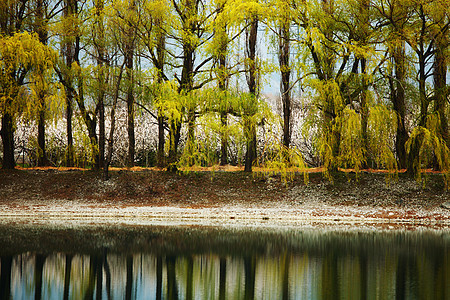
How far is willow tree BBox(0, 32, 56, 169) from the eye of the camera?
71.2ft

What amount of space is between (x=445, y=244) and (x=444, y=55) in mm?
12529

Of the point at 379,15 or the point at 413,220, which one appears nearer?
the point at 413,220

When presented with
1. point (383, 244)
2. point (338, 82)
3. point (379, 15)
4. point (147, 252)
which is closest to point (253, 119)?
point (338, 82)

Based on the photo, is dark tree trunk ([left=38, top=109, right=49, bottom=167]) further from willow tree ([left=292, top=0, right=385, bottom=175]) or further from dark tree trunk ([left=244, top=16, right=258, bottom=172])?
willow tree ([left=292, top=0, right=385, bottom=175])

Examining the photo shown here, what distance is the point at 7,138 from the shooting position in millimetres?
23969

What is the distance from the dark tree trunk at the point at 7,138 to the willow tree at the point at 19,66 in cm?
15

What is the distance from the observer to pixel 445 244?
12219 mm

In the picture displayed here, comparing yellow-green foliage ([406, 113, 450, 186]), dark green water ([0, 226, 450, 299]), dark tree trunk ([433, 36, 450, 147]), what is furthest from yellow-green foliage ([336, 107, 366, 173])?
dark green water ([0, 226, 450, 299])

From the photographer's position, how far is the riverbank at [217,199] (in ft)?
56.5

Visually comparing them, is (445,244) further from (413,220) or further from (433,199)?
(433,199)

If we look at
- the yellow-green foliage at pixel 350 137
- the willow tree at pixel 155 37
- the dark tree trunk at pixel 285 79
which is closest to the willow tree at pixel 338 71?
the yellow-green foliage at pixel 350 137

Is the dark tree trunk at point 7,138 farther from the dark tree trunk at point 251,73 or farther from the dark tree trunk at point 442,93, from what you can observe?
the dark tree trunk at point 442,93

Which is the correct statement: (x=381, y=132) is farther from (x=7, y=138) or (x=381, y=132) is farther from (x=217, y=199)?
(x=7, y=138)

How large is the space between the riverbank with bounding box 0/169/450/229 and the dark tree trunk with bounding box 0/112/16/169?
92 cm
